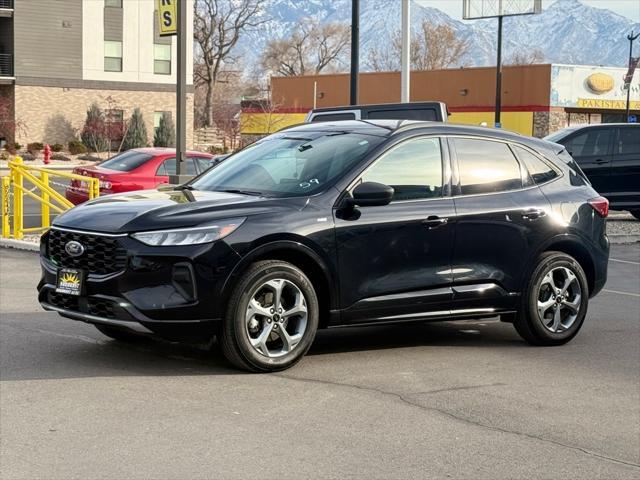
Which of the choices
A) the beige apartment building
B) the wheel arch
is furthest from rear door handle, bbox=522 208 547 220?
the beige apartment building

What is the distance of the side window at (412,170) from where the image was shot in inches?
322

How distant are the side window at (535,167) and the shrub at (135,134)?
52.9 m

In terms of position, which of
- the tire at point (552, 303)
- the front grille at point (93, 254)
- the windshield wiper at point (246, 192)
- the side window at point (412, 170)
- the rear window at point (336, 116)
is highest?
the rear window at point (336, 116)

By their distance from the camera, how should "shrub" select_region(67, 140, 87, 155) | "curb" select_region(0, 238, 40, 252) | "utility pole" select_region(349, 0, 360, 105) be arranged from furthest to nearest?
"shrub" select_region(67, 140, 87, 155) → "utility pole" select_region(349, 0, 360, 105) → "curb" select_region(0, 238, 40, 252)

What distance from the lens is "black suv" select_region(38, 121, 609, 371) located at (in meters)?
7.27

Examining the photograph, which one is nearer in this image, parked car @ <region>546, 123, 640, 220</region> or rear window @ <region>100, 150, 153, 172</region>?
rear window @ <region>100, 150, 153, 172</region>

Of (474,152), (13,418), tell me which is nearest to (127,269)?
(13,418)

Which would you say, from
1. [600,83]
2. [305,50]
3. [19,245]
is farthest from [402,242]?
[305,50]

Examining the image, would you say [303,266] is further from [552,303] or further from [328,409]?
[552,303]

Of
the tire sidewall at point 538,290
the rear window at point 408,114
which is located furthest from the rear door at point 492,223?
the rear window at point 408,114

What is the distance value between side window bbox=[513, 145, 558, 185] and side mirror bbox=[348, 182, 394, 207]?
171cm

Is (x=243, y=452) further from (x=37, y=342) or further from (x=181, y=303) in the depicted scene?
(x=37, y=342)

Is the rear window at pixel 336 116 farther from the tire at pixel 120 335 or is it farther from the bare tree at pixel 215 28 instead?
the bare tree at pixel 215 28

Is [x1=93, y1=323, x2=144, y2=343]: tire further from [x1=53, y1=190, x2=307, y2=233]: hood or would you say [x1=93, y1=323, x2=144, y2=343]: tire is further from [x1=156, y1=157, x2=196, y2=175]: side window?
[x1=156, y1=157, x2=196, y2=175]: side window
